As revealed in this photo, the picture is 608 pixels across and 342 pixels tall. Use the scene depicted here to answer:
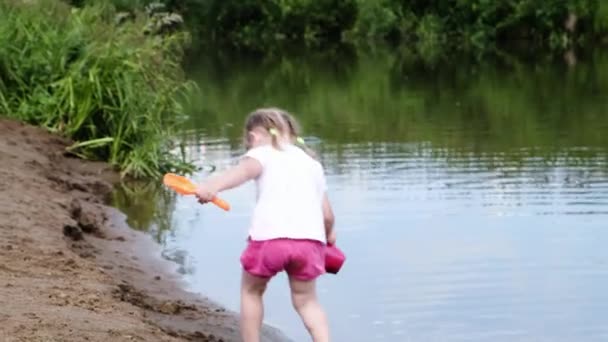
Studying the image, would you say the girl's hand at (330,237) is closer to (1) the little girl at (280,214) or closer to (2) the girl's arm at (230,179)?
(1) the little girl at (280,214)

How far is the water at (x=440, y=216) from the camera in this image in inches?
415

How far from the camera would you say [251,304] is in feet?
25.7

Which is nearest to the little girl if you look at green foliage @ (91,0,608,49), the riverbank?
the riverbank

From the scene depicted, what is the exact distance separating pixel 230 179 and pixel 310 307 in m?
0.79

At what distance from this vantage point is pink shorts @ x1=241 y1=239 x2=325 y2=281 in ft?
24.9

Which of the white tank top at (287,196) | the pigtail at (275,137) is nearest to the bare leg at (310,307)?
the white tank top at (287,196)

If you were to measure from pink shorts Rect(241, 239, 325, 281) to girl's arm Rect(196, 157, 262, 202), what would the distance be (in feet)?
1.09

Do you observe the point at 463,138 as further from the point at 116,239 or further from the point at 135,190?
the point at 116,239

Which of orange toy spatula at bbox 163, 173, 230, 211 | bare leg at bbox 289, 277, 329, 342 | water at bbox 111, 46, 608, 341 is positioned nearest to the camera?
orange toy spatula at bbox 163, 173, 230, 211

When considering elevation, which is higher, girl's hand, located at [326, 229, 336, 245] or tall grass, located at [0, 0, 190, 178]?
girl's hand, located at [326, 229, 336, 245]

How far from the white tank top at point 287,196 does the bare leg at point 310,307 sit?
0.92 ft

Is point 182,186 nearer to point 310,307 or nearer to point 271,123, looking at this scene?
point 271,123

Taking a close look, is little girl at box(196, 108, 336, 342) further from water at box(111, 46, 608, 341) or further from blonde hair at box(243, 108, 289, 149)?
water at box(111, 46, 608, 341)

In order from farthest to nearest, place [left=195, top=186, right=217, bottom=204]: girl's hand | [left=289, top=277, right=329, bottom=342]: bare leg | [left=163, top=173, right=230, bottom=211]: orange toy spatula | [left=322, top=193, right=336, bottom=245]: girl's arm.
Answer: [left=322, top=193, right=336, bottom=245]: girl's arm → [left=289, top=277, right=329, bottom=342]: bare leg → [left=163, top=173, right=230, bottom=211]: orange toy spatula → [left=195, top=186, right=217, bottom=204]: girl's hand
